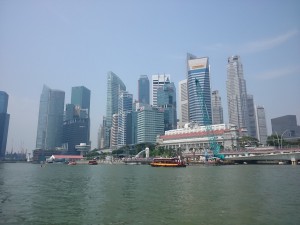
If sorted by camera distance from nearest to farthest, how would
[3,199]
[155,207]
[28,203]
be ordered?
1. [155,207]
2. [28,203]
3. [3,199]

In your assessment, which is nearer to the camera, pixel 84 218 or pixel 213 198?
pixel 84 218

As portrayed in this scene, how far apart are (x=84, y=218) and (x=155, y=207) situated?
9390mm

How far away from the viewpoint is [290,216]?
100ft

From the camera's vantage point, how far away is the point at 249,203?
37375 millimetres

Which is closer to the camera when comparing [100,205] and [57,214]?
[57,214]

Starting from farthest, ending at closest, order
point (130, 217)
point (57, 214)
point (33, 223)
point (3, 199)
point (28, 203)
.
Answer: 1. point (3, 199)
2. point (28, 203)
3. point (57, 214)
4. point (130, 217)
5. point (33, 223)

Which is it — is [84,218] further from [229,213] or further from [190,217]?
[229,213]

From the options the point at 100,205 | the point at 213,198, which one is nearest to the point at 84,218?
the point at 100,205

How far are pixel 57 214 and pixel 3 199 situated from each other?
16248 mm

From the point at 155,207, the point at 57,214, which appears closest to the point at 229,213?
the point at 155,207

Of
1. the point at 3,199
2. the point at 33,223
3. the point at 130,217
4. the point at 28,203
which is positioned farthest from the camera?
the point at 3,199

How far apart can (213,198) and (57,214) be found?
22159 mm

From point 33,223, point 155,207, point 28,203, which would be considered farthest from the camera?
point 28,203

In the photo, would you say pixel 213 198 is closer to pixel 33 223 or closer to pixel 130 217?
pixel 130 217
